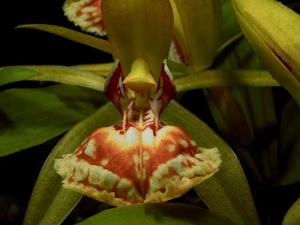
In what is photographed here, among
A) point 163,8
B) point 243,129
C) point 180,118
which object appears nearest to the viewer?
point 163,8

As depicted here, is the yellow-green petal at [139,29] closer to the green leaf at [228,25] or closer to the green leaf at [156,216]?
the green leaf at [156,216]

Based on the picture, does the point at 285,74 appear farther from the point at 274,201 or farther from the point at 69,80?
the point at 274,201

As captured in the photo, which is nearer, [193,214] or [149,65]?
[193,214]

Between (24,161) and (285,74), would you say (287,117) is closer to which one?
(285,74)

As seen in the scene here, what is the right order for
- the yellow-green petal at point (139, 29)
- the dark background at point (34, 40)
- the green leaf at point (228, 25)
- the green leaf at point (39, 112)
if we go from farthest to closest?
the dark background at point (34, 40) → the green leaf at point (228, 25) → the green leaf at point (39, 112) → the yellow-green petal at point (139, 29)

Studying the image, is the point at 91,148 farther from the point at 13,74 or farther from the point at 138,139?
the point at 13,74

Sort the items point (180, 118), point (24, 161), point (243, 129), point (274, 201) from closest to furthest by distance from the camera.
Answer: point (180, 118), point (243, 129), point (274, 201), point (24, 161)

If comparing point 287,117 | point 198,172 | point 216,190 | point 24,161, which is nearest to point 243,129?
point 287,117

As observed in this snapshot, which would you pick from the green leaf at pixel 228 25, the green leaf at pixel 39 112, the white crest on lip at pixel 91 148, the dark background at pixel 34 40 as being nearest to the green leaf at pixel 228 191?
the white crest on lip at pixel 91 148

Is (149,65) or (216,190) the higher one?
(149,65)

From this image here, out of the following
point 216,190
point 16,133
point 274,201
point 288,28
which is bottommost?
point 274,201
